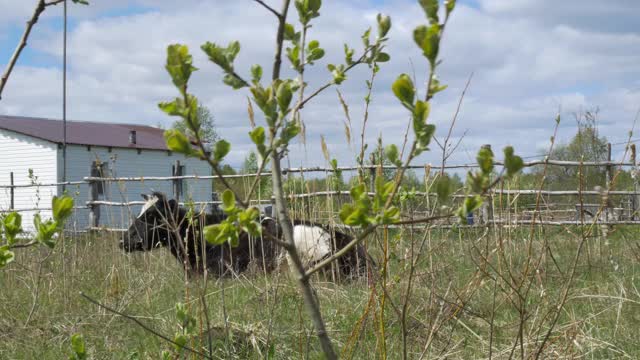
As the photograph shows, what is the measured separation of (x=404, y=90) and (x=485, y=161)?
14 cm

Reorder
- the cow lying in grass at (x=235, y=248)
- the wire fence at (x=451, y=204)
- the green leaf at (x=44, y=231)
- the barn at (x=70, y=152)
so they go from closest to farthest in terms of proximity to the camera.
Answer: the green leaf at (x=44, y=231), the wire fence at (x=451, y=204), the cow lying in grass at (x=235, y=248), the barn at (x=70, y=152)

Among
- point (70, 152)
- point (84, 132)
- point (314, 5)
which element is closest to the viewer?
point (314, 5)

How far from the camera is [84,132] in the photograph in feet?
112

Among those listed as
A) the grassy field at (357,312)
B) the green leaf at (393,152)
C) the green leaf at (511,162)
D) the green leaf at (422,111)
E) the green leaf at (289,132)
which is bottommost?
the grassy field at (357,312)

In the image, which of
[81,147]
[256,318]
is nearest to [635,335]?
[256,318]

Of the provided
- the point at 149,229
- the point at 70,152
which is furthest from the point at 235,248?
the point at 70,152

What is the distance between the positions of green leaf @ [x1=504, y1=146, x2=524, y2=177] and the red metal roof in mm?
31375

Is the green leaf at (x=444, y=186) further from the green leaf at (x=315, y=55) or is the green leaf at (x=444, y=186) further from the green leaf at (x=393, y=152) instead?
the green leaf at (x=315, y=55)

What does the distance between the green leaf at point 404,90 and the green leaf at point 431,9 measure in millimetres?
97

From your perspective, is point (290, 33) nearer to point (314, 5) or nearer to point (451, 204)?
point (314, 5)

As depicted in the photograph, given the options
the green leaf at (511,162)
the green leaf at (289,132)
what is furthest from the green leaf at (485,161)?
the green leaf at (289,132)

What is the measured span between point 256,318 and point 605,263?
315 cm

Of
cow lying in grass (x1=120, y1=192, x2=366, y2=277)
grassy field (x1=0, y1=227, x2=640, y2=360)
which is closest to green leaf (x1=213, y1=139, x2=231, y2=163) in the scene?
grassy field (x1=0, y1=227, x2=640, y2=360)

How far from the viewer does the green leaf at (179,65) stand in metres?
0.92
